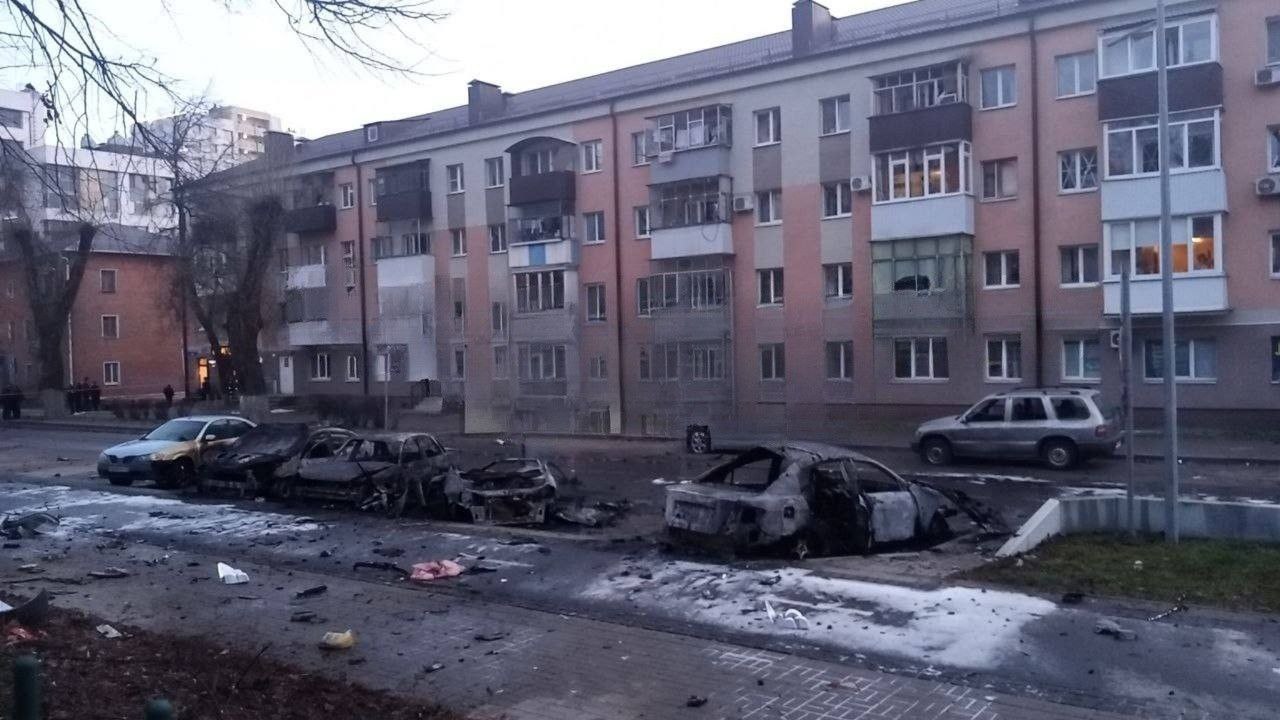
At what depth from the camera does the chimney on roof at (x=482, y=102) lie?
145 feet

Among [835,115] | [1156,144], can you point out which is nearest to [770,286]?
[835,115]

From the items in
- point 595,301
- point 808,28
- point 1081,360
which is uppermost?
point 808,28

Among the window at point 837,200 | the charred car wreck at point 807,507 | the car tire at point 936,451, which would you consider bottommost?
the car tire at point 936,451

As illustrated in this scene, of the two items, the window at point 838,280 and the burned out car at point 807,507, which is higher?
the window at point 838,280

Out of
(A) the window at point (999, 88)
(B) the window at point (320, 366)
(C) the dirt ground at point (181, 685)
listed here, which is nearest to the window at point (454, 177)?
(B) the window at point (320, 366)

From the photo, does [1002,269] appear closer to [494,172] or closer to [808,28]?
[808,28]

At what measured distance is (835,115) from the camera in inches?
1288

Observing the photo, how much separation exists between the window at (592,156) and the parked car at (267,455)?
71.2 ft

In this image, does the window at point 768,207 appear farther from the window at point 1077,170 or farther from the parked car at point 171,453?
the parked car at point 171,453

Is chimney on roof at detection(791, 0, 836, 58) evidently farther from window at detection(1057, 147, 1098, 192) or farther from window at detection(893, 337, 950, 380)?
window at detection(893, 337, 950, 380)

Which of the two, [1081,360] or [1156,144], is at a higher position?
[1156,144]

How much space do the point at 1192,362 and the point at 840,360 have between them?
964cm

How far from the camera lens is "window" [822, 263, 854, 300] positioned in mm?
32594

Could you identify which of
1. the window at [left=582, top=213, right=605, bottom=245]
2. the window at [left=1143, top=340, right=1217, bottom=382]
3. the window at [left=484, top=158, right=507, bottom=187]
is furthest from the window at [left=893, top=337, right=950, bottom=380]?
the window at [left=484, top=158, right=507, bottom=187]
